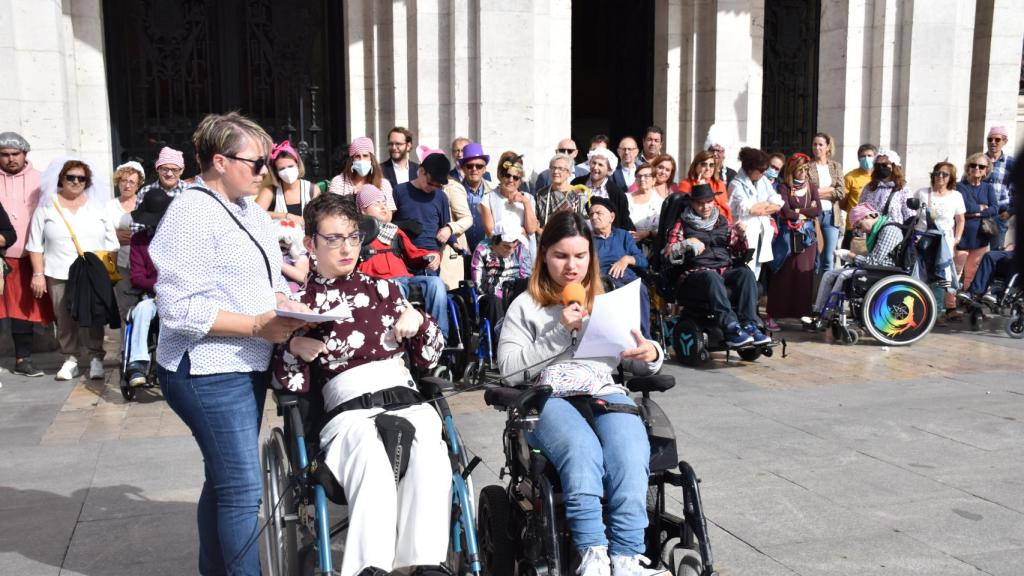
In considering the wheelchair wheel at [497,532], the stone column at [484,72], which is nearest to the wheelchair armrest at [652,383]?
the wheelchair wheel at [497,532]

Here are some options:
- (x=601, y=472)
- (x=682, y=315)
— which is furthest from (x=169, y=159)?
A: (x=601, y=472)

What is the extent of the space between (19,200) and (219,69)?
4.35m

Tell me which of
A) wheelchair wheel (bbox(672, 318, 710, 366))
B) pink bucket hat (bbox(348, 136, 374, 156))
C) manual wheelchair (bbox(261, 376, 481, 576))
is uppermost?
pink bucket hat (bbox(348, 136, 374, 156))

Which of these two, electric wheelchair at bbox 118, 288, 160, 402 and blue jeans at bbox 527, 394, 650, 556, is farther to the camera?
electric wheelchair at bbox 118, 288, 160, 402

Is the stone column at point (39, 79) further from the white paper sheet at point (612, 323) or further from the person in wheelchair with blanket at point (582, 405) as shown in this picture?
the white paper sheet at point (612, 323)

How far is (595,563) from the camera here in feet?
11.6

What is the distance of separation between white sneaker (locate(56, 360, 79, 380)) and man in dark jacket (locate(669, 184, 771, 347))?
5011mm

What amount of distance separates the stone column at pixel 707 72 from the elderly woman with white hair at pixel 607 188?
13.9 feet

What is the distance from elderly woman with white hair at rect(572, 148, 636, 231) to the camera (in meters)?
9.19

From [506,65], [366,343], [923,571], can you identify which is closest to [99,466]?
[366,343]

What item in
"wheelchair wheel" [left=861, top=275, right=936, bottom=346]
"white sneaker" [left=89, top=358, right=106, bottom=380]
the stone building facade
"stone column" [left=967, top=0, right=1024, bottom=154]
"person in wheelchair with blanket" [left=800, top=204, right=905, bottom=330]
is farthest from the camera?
"stone column" [left=967, top=0, right=1024, bottom=154]

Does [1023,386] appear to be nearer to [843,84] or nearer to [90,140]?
[843,84]

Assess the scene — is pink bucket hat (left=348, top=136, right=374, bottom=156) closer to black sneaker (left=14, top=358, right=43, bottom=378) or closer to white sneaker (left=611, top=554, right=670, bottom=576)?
black sneaker (left=14, top=358, right=43, bottom=378)

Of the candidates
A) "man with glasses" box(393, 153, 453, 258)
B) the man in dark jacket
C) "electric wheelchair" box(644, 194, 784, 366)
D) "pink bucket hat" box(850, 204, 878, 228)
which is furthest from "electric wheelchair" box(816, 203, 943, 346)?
"man with glasses" box(393, 153, 453, 258)
